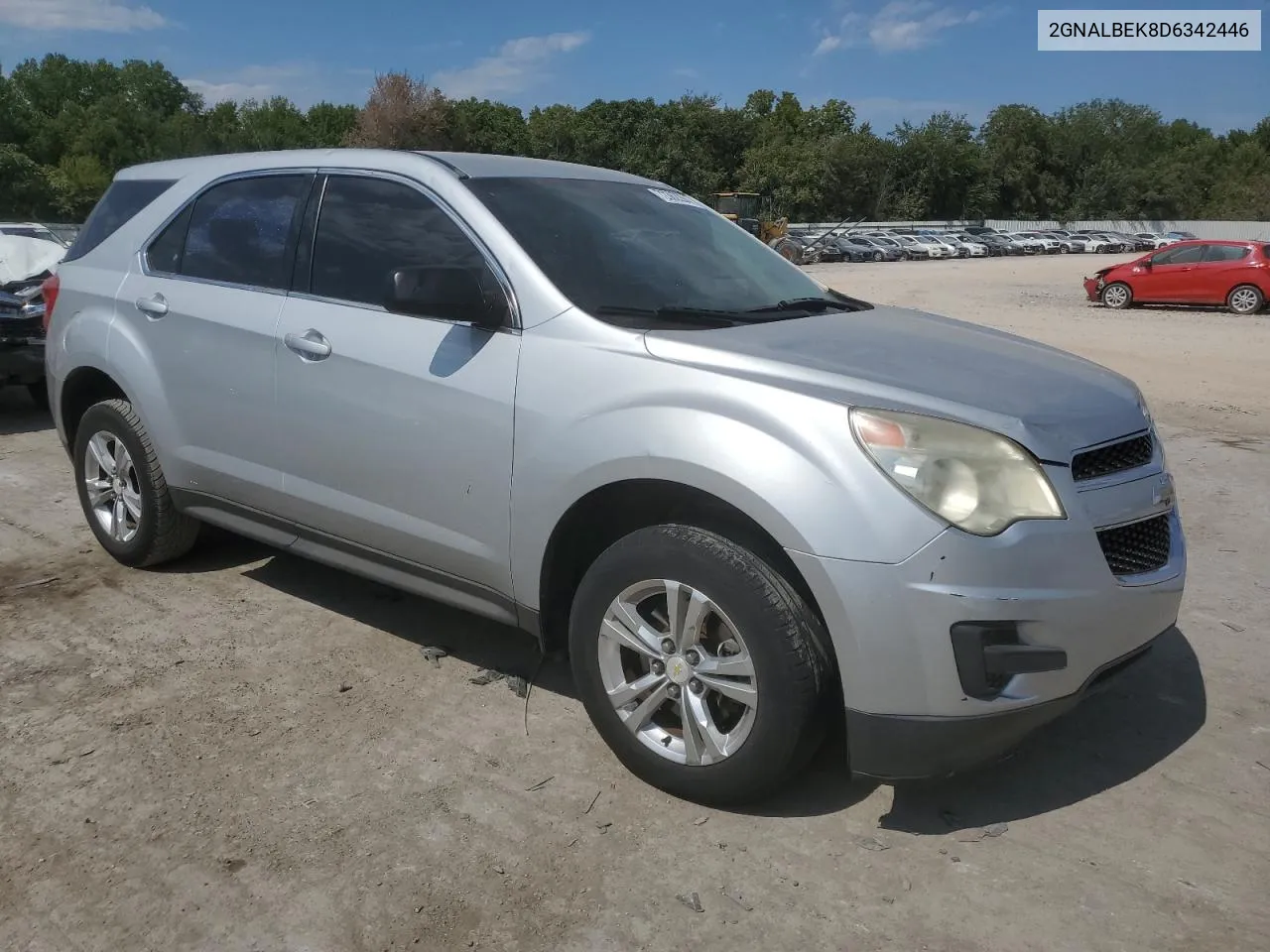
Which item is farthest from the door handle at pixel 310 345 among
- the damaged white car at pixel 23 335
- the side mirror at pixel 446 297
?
the damaged white car at pixel 23 335

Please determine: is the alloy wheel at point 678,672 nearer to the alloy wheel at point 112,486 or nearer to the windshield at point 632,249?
the windshield at point 632,249

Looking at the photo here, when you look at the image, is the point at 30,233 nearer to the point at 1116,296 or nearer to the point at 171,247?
the point at 171,247

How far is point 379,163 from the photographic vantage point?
13.3 feet

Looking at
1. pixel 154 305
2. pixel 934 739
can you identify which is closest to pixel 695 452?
pixel 934 739

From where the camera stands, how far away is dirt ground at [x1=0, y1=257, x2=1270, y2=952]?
2.68 metres

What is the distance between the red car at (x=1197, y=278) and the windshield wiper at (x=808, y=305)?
20.2 m

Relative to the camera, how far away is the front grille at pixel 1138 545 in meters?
2.90

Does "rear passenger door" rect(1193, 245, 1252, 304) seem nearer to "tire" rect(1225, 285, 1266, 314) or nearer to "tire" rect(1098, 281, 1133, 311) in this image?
"tire" rect(1225, 285, 1266, 314)

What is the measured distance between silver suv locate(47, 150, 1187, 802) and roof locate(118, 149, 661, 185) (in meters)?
0.02

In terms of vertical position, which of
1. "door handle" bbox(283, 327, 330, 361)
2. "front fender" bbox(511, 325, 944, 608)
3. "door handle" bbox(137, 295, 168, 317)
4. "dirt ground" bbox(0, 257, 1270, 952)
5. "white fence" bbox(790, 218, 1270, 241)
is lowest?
"dirt ground" bbox(0, 257, 1270, 952)

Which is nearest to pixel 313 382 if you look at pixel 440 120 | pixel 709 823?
pixel 709 823

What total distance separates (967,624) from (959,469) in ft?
1.27

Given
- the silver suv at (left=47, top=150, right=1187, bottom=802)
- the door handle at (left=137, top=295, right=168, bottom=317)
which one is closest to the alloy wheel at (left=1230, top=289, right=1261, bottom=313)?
the silver suv at (left=47, top=150, right=1187, bottom=802)

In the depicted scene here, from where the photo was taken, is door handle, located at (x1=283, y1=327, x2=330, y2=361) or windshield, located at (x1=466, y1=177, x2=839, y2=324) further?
door handle, located at (x1=283, y1=327, x2=330, y2=361)
